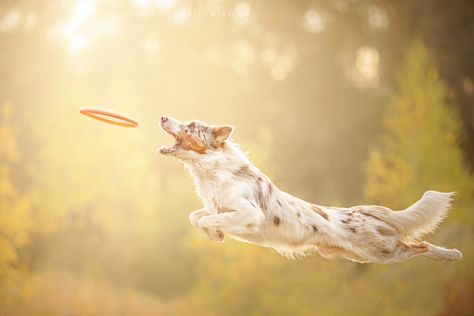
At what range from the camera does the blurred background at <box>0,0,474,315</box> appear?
31.2m

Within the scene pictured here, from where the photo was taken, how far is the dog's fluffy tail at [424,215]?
10594 mm

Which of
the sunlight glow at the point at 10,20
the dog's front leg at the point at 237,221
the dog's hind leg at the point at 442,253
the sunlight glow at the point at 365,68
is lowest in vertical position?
the dog's front leg at the point at 237,221

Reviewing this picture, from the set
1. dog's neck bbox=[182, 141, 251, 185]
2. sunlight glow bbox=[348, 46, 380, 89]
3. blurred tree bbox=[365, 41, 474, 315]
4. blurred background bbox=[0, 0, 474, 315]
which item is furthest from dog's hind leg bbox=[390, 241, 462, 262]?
sunlight glow bbox=[348, 46, 380, 89]

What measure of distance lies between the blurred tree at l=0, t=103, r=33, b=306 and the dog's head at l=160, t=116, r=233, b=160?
21216 millimetres

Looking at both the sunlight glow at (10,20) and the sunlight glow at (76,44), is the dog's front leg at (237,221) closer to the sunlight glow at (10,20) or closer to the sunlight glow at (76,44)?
the sunlight glow at (76,44)

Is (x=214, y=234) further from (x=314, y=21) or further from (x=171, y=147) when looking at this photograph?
(x=314, y=21)

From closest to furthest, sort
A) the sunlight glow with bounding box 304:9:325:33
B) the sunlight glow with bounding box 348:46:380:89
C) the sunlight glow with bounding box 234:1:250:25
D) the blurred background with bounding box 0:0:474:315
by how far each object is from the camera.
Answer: the blurred background with bounding box 0:0:474:315, the sunlight glow with bounding box 348:46:380:89, the sunlight glow with bounding box 234:1:250:25, the sunlight glow with bounding box 304:9:325:33

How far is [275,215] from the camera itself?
9930 millimetres

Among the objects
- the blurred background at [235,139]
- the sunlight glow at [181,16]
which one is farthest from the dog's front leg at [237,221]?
the sunlight glow at [181,16]

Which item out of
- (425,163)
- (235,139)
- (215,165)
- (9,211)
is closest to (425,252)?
(215,165)

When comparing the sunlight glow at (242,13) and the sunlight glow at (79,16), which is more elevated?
the sunlight glow at (242,13)

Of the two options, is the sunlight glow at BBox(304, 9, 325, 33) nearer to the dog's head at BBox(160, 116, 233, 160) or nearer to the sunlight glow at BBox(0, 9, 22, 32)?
the sunlight glow at BBox(0, 9, 22, 32)

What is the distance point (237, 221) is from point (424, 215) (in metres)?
2.94

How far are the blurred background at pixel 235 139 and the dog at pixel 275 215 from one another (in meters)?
19.4
